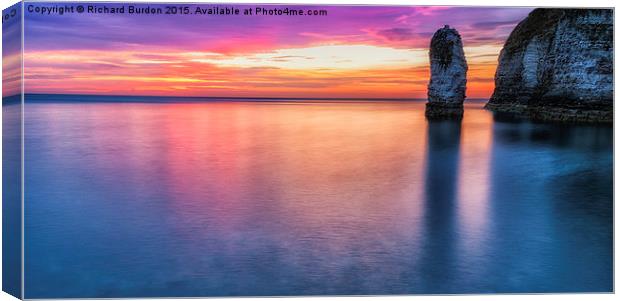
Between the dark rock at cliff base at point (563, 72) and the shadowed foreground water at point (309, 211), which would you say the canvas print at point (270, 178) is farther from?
the dark rock at cliff base at point (563, 72)

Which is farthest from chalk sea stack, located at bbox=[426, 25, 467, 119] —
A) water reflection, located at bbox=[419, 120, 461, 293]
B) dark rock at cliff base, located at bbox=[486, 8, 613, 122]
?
water reflection, located at bbox=[419, 120, 461, 293]

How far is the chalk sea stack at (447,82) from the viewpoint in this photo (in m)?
12.6

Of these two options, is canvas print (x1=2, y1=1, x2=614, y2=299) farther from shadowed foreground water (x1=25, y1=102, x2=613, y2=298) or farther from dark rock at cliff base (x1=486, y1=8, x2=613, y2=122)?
dark rock at cliff base (x1=486, y1=8, x2=613, y2=122)

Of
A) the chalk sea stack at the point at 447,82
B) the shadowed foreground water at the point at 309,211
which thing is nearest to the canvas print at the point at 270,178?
the shadowed foreground water at the point at 309,211

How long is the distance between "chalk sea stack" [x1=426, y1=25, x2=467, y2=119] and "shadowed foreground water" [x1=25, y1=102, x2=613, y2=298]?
2584 mm

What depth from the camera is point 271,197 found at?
7957 millimetres

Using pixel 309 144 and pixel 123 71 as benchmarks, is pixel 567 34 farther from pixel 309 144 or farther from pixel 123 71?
pixel 123 71

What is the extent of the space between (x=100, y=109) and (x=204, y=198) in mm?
3019

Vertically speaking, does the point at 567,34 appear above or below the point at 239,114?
above

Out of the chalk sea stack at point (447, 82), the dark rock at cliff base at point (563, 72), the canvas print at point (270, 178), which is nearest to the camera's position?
the canvas print at point (270, 178)

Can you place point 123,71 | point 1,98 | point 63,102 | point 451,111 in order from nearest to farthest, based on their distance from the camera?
point 1,98
point 123,71
point 63,102
point 451,111

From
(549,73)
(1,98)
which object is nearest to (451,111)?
(549,73)

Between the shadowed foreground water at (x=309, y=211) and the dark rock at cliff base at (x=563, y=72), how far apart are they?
108 cm

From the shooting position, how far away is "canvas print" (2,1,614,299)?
6.52 metres
